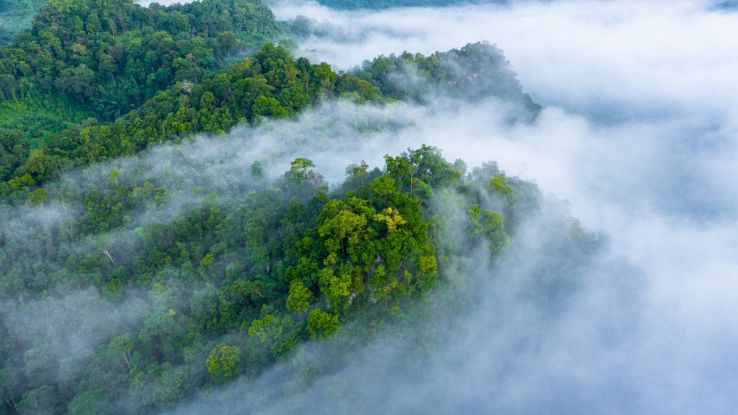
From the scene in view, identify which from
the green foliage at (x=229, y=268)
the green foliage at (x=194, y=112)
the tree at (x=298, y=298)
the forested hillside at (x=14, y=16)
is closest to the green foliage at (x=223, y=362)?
the green foliage at (x=229, y=268)

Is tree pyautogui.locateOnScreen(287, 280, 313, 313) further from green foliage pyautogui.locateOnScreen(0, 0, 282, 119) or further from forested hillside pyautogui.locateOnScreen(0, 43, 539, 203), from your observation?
green foliage pyautogui.locateOnScreen(0, 0, 282, 119)

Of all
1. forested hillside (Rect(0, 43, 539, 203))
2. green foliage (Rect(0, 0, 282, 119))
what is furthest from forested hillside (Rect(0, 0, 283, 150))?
forested hillside (Rect(0, 43, 539, 203))

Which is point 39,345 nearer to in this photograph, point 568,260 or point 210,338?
point 210,338

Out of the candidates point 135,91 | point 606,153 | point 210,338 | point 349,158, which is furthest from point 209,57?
point 606,153

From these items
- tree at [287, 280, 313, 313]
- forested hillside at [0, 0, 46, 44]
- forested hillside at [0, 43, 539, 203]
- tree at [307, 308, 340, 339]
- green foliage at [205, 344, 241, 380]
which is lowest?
green foliage at [205, 344, 241, 380]

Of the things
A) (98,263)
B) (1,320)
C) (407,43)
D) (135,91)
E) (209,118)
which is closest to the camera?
(1,320)

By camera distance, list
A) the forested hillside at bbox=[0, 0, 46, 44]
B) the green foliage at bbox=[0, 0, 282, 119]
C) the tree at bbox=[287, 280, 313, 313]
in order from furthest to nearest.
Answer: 1. the forested hillside at bbox=[0, 0, 46, 44]
2. the green foliage at bbox=[0, 0, 282, 119]
3. the tree at bbox=[287, 280, 313, 313]

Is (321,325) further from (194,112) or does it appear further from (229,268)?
(194,112)

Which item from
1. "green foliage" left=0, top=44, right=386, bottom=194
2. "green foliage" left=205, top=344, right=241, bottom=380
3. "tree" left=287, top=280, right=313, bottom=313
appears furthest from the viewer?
"green foliage" left=0, top=44, right=386, bottom=194

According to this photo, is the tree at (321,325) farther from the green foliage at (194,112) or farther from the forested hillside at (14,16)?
the forested hillside at (14,16)
